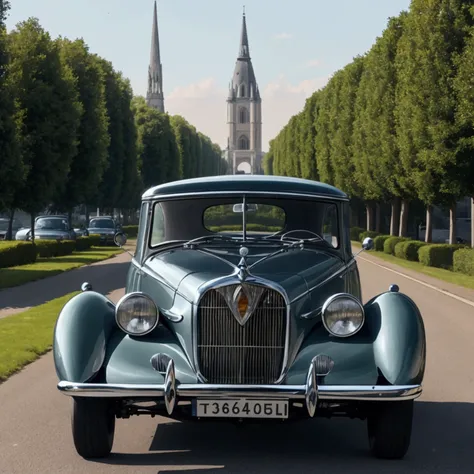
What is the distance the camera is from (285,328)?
24.1ft

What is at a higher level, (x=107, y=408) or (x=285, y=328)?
(x=285, y=328)

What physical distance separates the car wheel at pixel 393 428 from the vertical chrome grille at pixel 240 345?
79 cm

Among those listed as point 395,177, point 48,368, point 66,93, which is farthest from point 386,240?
point 48,368

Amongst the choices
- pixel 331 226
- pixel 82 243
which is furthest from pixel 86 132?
pixel 331 226

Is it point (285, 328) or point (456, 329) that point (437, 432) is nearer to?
point (285, 328)

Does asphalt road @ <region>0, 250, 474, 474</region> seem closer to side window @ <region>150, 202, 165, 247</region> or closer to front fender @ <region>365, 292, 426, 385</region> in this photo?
front fender @ <region>365, 292, 426, 385</region>

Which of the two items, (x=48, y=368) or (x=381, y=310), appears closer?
(x=381, y=310)

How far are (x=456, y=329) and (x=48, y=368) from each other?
A: 6.75m

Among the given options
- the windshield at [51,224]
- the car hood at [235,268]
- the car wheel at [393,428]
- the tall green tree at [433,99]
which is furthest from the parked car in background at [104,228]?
the car wheel at [393,428]

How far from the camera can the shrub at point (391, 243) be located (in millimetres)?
47816

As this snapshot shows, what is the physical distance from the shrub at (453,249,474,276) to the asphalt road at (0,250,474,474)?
73.6 feet

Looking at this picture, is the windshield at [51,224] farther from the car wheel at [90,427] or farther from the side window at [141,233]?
the car wheel at [90,427]

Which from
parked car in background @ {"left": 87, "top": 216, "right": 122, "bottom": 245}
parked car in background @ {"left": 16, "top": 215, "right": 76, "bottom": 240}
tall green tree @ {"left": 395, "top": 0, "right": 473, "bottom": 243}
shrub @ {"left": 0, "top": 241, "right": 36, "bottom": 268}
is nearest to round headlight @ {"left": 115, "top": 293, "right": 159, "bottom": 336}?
shrub @ {"left": 0, "top": 241, "right": 36, "bottom": 268}

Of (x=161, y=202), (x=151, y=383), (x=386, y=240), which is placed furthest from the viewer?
(x=386, y=240)
